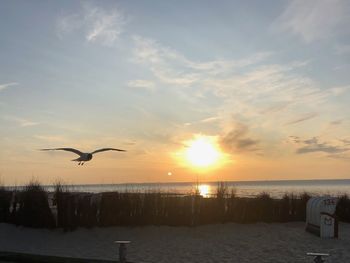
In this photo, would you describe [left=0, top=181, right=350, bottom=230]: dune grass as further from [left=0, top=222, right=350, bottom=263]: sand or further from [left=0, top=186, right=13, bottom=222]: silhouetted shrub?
[left=0, top=222, right=350, bottom=263]: sand

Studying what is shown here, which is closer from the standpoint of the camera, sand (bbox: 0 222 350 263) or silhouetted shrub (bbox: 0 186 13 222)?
sand (bbox: 0 222 350 263)

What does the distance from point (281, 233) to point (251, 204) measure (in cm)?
319

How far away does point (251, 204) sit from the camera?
23.6 meters

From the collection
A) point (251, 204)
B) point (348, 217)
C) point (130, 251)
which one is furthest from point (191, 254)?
point (348, 217)

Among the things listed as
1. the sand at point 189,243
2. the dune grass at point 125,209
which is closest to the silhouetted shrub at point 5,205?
the dune grass at point 125,209

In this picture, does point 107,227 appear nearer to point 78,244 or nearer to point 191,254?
point 78,244

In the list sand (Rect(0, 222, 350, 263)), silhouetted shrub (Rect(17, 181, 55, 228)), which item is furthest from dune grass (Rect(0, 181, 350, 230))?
sand (Rect(0, 222, 350, 263))

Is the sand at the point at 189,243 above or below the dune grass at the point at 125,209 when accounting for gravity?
below

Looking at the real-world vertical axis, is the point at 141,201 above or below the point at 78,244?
above

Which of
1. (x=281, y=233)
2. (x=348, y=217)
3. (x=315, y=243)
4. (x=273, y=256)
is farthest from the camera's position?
(x=348, y=217)

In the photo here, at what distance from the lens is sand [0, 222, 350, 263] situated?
50.5 ft

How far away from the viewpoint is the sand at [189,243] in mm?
15406

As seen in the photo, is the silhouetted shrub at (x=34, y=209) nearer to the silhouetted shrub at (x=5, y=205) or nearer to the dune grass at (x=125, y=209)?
the dune grass at (x=125, y=209)

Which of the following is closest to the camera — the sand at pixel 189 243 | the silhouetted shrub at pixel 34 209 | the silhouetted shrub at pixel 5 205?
the sand at pixel 189 243
